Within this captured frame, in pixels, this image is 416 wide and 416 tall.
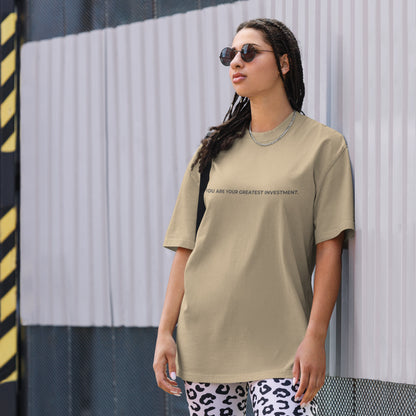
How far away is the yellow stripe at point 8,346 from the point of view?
4570 millimetres

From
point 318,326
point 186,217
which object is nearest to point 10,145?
point 186,217


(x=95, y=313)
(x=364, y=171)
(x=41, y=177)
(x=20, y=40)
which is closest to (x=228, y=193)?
(x=364, y=171)

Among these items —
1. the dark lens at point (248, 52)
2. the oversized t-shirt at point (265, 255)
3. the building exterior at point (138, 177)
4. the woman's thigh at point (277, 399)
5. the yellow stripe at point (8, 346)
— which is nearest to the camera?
the woman's thigh at point (277, 399)

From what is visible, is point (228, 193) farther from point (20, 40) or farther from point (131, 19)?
point (20, 40)

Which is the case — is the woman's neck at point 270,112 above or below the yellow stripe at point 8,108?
below

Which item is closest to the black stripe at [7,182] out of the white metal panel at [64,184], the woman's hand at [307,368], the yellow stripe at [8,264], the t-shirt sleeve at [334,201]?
the white metal panel at [64,184]

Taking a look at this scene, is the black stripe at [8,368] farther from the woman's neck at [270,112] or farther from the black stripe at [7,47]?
the woman's neck at [270,112]

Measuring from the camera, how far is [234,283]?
Result: 8.32 feet

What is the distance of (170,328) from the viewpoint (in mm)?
2766

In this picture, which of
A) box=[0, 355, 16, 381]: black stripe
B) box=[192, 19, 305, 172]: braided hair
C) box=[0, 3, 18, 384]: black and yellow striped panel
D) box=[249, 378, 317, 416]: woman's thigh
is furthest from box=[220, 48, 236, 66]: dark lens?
box=[0, 355, 16, 381]: black stripe

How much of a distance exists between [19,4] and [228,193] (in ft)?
8.64

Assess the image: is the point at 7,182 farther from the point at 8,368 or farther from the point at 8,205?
the point at 8,368

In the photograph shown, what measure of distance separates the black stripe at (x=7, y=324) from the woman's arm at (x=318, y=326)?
2.60 metres

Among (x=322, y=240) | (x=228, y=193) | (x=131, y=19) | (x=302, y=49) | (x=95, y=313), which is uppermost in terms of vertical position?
(x=131, y=19)
